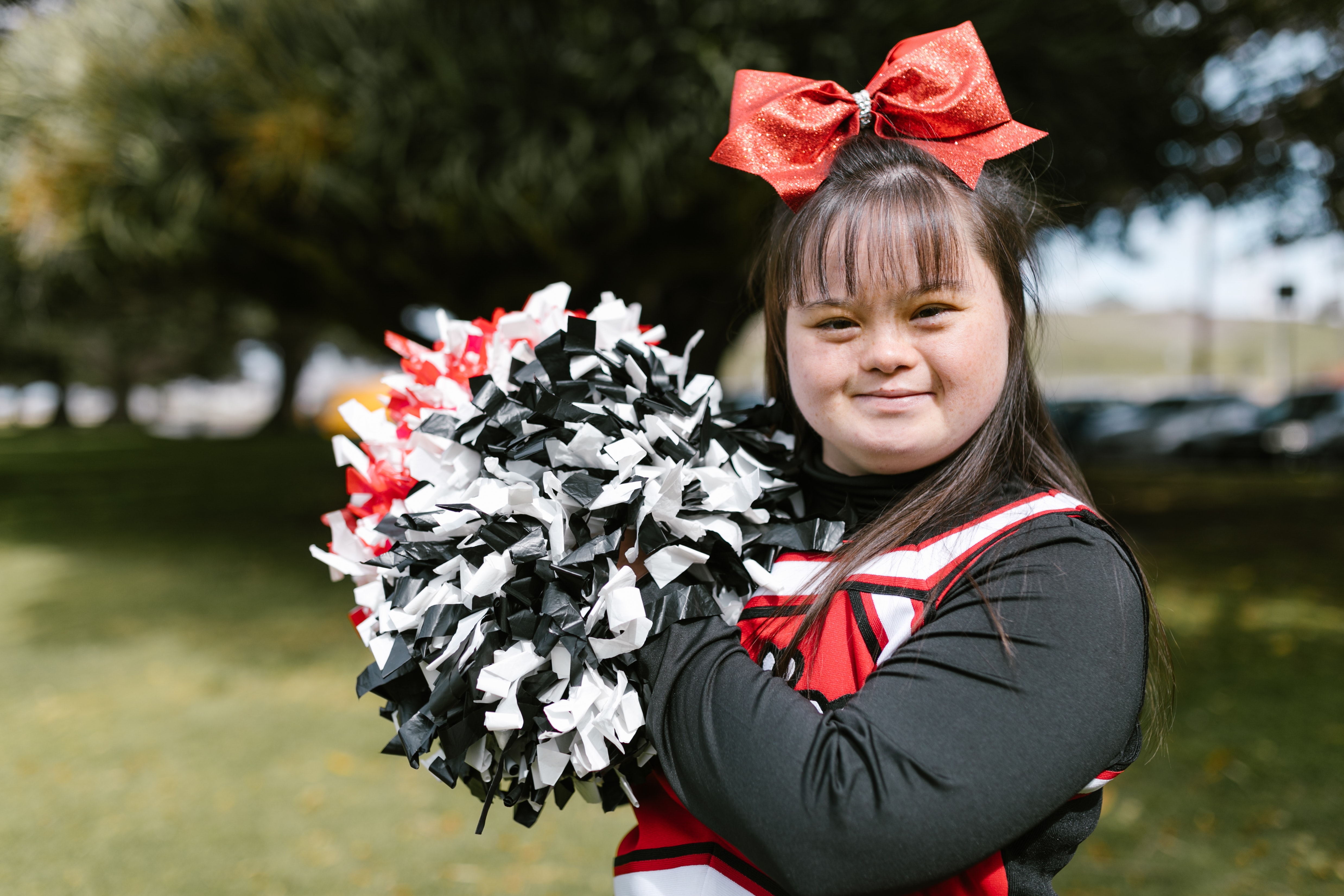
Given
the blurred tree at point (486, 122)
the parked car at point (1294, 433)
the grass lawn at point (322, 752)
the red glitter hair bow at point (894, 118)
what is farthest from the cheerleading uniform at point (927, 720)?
the parked car at point (1294, 433)

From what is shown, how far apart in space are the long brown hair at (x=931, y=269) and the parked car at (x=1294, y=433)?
19778 millimetres

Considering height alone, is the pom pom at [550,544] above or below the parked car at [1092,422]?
above

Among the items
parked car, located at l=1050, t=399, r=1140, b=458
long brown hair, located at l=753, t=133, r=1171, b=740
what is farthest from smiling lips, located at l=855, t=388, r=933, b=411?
parked car, located at l=1050, t=399, r=1140, b=458

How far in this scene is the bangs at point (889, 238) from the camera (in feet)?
3.60

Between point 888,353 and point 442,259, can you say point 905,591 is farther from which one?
point 442,259

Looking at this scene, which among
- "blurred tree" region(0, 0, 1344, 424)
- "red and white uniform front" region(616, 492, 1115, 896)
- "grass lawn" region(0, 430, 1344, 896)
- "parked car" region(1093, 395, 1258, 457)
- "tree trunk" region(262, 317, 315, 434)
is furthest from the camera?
"tree trunk" region(262, 317, 315, 434)

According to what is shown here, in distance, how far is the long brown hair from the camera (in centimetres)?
111

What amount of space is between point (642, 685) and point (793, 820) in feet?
0.94

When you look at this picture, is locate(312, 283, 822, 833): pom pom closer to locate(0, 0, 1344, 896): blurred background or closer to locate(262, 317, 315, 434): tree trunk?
locate(0, 0, 1344, 896): blurred background

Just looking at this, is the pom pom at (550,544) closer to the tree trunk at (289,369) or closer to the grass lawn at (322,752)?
the grass lawn at (322,752)

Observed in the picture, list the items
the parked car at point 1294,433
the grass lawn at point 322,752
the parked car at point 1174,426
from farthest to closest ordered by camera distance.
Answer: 1. the parked car at point 1174,426
2. the parked car at point 1294,433
3. the grass lawn at point 322,752

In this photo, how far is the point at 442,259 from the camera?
6.54 metres

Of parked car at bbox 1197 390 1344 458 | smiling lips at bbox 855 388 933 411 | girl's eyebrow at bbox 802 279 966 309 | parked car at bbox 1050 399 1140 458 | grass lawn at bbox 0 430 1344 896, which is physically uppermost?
girl's eyebrow at bbox 802 279 966 309

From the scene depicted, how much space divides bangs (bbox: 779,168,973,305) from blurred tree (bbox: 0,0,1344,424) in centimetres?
419
